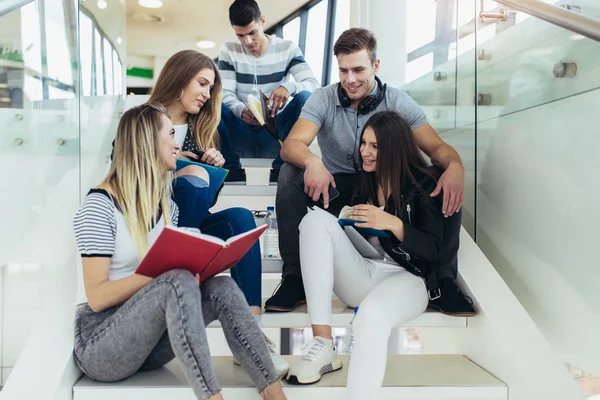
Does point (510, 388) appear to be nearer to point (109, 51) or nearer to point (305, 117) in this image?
point (305, 117)

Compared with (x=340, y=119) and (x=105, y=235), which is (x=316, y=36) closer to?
(x=340, y=119)

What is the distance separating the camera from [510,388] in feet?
5.32

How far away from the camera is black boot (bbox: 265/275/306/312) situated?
188 cm

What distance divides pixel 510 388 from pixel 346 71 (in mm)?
1220

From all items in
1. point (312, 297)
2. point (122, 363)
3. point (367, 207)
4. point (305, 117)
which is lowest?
point (122, 363)

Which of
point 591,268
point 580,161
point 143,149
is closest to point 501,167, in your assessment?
point 580,161

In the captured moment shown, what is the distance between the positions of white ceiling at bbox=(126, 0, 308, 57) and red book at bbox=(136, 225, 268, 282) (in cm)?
697

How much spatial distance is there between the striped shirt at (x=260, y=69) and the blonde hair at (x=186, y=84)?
0.94 meters

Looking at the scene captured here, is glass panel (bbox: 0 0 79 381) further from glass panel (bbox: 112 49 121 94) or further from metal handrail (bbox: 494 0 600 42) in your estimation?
metal handrail (bbox: 494 0 600 42)

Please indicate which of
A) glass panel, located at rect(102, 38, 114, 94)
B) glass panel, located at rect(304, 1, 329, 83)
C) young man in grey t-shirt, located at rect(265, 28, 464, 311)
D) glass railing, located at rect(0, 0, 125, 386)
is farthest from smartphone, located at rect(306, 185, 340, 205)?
glass panel, located at rect(304, 1, 329, 83)

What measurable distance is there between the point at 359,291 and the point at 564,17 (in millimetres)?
954

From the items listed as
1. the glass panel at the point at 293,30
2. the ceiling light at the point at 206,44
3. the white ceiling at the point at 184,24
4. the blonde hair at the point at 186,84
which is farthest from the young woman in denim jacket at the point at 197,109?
the ceiling light at the point at 206,44

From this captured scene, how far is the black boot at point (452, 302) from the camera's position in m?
1.84

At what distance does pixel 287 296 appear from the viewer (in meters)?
1.92
